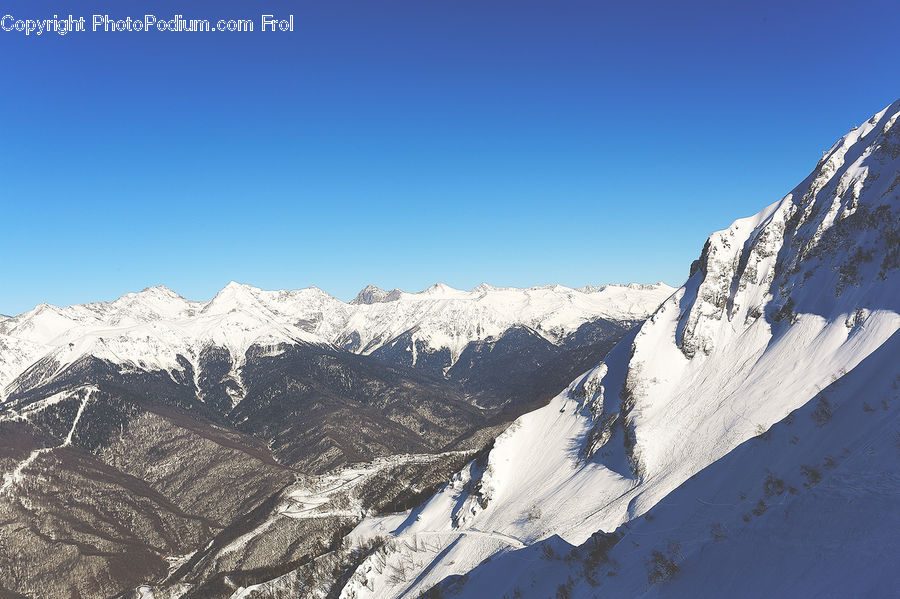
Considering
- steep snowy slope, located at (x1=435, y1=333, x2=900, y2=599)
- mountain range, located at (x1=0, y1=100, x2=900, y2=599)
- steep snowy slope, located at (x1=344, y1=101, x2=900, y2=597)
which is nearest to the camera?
steep snowy slope, located at (x1=435, y1=333, x2=900, y2=599)

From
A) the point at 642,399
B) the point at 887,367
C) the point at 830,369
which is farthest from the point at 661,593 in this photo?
the point at 642,399

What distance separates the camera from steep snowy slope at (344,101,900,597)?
9919 cm

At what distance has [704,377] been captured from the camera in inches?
4887

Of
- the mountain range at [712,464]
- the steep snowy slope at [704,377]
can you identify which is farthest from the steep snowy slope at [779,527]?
the steep snowy slope at [704,377]

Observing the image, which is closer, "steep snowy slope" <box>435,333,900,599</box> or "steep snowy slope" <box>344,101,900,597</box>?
"steep snowy slope" <box>435,333,900,599</box>

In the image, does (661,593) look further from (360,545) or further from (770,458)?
(360,545)

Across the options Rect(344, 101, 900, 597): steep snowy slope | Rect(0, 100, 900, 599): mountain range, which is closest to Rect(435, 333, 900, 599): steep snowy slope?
Rect(0, 100, 900, 599): mountain range

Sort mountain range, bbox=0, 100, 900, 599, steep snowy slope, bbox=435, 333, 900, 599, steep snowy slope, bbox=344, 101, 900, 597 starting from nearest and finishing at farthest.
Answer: steep snowy slope, bbox=435, 333, 900, 599
mountain range, bbox=0, 100, 900, 599
steep snowy slope, bbox=344, 101, 900, 597

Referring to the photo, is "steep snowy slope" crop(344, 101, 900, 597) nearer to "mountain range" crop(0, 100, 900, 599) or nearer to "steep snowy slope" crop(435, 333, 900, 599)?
"mountain range" crop(0, 100, 900, 599)

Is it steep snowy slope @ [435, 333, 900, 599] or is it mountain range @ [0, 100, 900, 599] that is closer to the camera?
steep snowy slope @ [435, 333, 900, 599]

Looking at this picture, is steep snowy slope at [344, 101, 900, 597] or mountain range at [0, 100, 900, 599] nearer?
mountain range at [0, 100, 900, 599]

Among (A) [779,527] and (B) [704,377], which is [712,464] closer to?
(A) [779,527]

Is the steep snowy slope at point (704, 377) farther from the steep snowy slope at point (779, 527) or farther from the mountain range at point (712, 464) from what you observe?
the steep snowy slope at point (779, 527)

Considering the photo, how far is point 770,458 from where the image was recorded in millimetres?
64875
